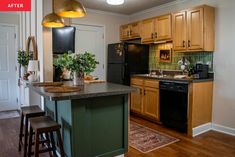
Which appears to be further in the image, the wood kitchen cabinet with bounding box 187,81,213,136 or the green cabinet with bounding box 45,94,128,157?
the wood kitchen cabinet with bounding box 187,81,213,136

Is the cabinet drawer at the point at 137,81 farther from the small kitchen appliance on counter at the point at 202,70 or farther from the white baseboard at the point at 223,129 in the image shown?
the white baseboard at the point at 223,129

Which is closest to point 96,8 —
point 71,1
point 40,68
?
point 40,68

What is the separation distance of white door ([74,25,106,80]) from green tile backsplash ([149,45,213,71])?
4.25ft

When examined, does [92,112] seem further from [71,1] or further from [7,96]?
[7,96]

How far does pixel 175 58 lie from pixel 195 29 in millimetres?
931

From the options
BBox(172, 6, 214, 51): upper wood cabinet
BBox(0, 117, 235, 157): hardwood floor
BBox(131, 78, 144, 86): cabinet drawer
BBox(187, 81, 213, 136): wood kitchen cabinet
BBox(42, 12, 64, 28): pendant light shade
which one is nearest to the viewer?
BBox(42, 12, 64, 28): pendant light shade

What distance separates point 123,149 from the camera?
2.53 m

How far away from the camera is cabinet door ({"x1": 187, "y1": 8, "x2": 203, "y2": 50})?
11.6ft

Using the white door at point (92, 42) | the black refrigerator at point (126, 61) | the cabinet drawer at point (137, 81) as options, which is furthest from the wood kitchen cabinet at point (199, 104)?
the white door at point (92, 42)

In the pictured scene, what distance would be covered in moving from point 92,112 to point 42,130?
53 cm

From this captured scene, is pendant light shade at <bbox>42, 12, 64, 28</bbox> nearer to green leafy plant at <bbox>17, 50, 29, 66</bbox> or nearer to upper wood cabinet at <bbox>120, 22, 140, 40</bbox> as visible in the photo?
green leafy plant at <bbox>17, 50, 29, 66</bbox>

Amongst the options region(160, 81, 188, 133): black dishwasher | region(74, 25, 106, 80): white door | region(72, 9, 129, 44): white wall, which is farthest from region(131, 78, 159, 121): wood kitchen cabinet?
region(72, 9, 129, 44): white wall

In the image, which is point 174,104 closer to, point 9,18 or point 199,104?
point 199,104

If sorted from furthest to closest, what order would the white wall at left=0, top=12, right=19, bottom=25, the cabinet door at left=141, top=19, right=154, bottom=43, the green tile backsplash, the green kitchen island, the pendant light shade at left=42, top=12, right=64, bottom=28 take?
the white wall at left=0, top=12, right=19, bottom=25, the cabinet door at left=141, top=19, right=154, bottom=43, the green tile backsplash, the pendant light shade at left=42, top=12, right=64, bottom=28, the green kitchen island
